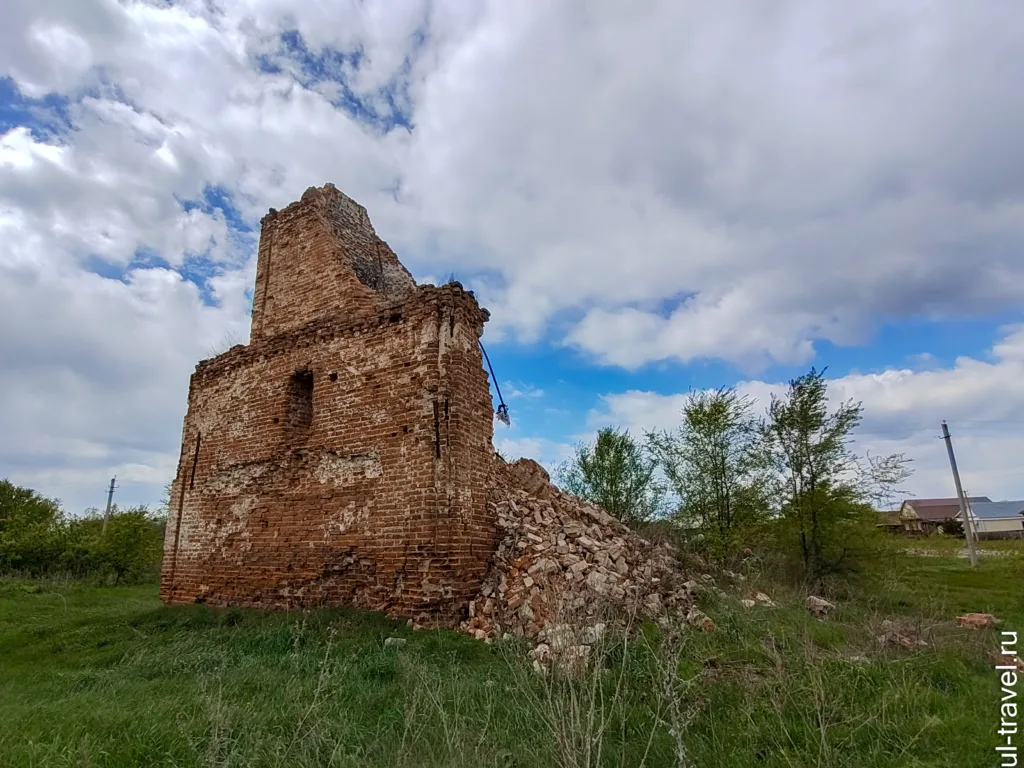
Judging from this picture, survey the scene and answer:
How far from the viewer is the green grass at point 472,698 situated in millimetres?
3252

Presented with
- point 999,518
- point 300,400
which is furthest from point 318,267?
point 999,518

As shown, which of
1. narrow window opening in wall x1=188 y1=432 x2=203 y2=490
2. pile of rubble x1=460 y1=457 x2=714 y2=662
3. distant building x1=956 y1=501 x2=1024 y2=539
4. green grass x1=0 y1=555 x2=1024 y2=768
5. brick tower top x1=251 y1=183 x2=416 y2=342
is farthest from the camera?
distant building x1=956 y1=501 x2=1024 y2=539

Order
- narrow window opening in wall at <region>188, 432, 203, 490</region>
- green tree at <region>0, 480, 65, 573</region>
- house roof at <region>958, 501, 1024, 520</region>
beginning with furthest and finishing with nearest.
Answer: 1. house roof at <region>958, 501, 1024, 520</region>
2. green tree at <region>0, 480, 65, 573</region>
3. narrow window opening in wall at <region>188, 432, 203, 490</region>

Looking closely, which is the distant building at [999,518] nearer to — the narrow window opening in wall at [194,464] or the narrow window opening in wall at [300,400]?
the narrow window opening in wall at [300,400]

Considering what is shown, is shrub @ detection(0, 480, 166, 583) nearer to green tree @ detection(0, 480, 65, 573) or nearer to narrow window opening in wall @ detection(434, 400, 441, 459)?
green tree @ detection(0, 480, 65, 573)

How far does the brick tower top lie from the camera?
906 centimetres

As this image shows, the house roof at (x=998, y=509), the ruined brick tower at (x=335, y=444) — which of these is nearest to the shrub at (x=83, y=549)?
the ruined brick tower at (x=335, y=444)

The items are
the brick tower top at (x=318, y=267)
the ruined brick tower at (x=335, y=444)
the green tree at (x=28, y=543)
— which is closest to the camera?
the ruined brick tower at (x=335, y=444)

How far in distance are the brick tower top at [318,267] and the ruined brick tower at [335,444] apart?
3cm

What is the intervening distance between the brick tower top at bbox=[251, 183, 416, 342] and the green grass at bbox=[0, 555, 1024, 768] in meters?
4.65

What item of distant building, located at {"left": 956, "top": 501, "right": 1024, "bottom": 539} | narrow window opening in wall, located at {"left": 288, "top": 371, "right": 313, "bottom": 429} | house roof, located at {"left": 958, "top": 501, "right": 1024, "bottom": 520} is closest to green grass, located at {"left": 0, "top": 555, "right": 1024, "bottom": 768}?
narrow window opening in wall, located at {"left": 288, "top": 371, "right": 313, "bottom": 429}

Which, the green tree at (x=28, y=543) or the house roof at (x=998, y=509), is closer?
the green tree at (x=28, y=543)

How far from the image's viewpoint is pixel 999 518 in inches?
1954

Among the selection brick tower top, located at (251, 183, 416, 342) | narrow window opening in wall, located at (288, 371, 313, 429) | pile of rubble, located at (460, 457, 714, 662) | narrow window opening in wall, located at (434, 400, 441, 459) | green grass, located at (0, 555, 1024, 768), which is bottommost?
green grass, located at (0, 555, 1024, 768)
